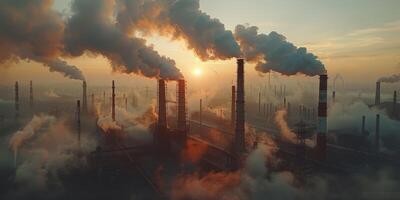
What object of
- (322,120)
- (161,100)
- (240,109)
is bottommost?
(322,120)

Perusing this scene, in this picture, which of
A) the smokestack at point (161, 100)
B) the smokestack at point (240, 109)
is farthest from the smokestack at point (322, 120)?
the smokestack at point (161, 100)

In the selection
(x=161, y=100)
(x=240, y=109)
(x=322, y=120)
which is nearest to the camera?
(x=322, y=120)

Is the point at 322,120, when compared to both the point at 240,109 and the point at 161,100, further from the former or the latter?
the point at 161,100

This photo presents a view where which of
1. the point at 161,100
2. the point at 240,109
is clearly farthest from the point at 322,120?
the point at 161,100

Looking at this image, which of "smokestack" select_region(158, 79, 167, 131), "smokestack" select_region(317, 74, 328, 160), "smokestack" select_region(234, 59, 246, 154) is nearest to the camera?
"smokestack" select_region(317, 74, 328, 160)

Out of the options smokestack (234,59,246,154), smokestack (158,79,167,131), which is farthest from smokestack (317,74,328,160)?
smokestack (158,79,167,131)

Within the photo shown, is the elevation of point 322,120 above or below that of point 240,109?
below

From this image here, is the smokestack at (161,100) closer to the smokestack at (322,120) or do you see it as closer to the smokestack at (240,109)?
the smokestack at (240,109)

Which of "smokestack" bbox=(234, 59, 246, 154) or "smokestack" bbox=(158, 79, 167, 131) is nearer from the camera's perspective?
"smokestack" bbox=(234, 59, 246, 154)

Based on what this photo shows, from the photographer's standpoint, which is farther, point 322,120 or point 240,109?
point 240,109

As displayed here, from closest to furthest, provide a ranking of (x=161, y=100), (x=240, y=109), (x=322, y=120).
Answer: (x=322, y=120)
(x=240, y=109)
(x=161, y=100)

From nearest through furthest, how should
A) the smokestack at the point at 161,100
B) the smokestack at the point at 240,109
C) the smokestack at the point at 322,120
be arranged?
the smokestack at the point at 322,120
the smokestack at the point at 240,109
the smokestack at the point at 161,100

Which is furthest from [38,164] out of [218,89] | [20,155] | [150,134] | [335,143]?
[218,89]

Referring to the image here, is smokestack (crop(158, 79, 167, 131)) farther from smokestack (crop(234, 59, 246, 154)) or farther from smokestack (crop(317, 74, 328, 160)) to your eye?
smokestack (crop(317, 74, 328, 160))
